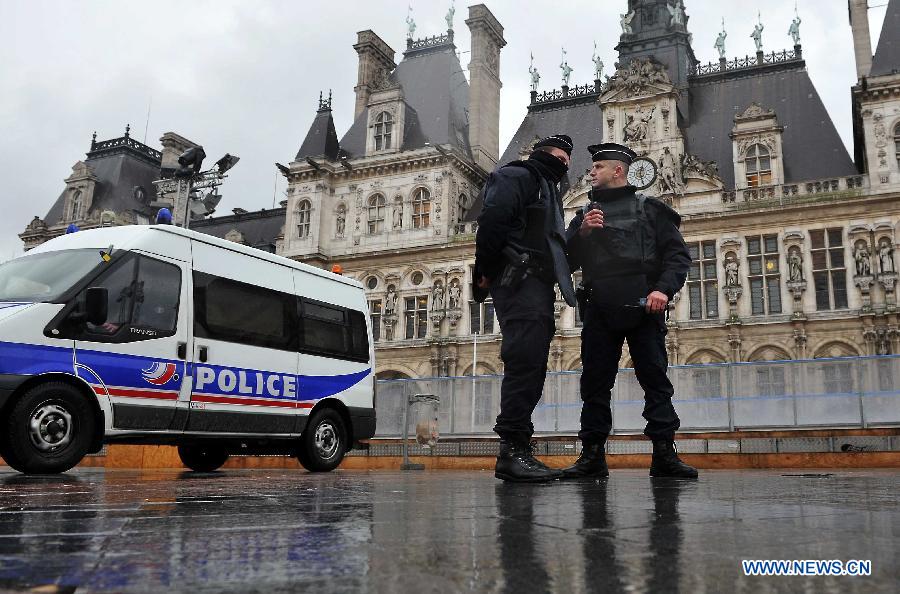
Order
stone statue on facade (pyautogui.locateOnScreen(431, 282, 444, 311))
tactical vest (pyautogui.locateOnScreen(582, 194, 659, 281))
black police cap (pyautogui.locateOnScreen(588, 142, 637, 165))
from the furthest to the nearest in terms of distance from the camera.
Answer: stone statue on facade (pyautogui.locateOnScreen(431, 282, 444, 311)) < black police cap (pyautogui.locateOnScreen(588, 142, 637, 165)) < tactical vest (pyautogui.locateOnScreen(582, 194, 659, 281))

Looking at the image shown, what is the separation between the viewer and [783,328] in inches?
991

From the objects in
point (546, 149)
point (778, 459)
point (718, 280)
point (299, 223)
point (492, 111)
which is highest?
point (492, 111)

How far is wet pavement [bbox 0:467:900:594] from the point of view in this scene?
Result: 148 centimetres

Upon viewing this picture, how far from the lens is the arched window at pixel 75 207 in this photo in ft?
141

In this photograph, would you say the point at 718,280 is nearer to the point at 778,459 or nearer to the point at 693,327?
the point at 693,327

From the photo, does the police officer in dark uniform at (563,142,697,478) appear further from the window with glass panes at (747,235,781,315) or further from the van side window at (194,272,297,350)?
the window with glass panes at (747,235,781,315)

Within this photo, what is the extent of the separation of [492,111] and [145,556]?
35.9m

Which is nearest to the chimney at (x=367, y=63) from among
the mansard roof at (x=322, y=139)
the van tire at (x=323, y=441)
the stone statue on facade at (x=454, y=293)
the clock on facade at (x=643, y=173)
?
the mansard roof at (x=322, y=139)

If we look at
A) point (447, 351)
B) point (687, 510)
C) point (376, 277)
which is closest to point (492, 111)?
point (376, 277)

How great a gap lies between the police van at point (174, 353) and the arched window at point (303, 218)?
2479 cm

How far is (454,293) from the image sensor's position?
30594mm

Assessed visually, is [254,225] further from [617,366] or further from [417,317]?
[617,366]

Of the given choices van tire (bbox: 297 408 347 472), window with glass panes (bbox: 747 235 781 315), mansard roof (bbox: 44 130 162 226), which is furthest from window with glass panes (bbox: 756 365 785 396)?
mansard roof (bbox: 44 130 162 226)

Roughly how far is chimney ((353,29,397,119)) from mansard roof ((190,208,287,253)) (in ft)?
24.0
